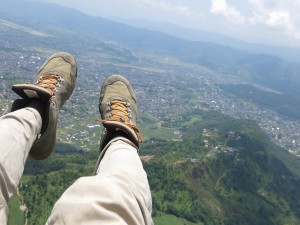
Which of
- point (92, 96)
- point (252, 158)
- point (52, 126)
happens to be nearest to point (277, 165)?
point (252, 158)

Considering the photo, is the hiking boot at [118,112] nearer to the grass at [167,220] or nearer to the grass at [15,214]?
the grass at [15,214]

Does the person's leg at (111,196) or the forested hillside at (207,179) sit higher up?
the person's leg at (111,196)

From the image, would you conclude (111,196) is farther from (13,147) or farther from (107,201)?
(13,147)

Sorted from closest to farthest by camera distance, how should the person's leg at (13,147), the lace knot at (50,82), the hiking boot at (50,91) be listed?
the person's leg at (13,147) < the hiking boot at (50,91) < the lace knot at (50,82)

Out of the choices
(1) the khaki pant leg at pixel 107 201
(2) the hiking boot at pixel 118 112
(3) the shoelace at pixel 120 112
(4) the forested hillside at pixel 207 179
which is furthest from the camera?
(4) the forested hillside at pixel 207 179

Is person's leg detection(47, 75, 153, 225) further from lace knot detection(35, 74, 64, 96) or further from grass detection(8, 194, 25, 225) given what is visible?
grass detection(8, 194, 25, 225)

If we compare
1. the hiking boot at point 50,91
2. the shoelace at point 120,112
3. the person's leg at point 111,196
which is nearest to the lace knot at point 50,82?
the hiking boot at point 50,91

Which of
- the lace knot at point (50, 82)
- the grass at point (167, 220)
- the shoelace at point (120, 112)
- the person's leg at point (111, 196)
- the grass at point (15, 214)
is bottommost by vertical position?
the grass at point (167, 220)

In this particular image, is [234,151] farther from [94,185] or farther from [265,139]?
[94,185]

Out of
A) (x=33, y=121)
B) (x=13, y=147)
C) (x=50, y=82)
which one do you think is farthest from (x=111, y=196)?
(x=50, y=82)
